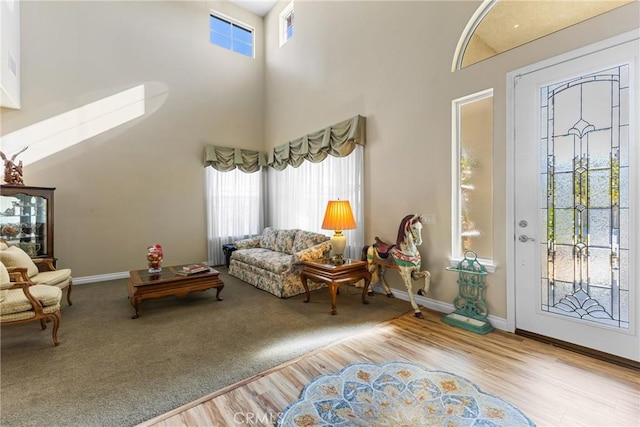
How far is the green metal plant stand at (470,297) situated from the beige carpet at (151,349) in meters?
0.59

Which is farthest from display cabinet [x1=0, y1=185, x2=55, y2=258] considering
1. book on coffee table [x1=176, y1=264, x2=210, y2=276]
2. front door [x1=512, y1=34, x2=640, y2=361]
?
front door [x1=512, y1=34, x2=640, y2=361]

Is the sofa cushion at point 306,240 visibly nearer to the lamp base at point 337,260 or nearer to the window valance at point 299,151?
the lamp base at point 337,260

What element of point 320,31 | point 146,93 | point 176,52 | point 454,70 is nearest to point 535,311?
point 454,70

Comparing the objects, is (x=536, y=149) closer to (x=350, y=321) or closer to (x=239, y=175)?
(x=350, y=321)

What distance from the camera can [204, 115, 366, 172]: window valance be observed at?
4070 millimetres

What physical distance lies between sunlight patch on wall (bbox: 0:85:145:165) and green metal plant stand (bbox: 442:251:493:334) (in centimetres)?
564

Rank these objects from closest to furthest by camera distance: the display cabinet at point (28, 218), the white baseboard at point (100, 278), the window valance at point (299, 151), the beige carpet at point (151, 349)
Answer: the beige carpet at point (151, 349) → the display cabinet at point (28, 218) → the window valance at point (299, 151) → the white baseboard at point (100, 278)

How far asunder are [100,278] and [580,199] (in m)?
6.39

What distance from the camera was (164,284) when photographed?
10.6ft

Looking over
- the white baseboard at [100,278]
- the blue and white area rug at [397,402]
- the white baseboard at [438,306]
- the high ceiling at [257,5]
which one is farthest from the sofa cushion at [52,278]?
the high ceiling at [257,5]

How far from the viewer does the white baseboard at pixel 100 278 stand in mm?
4448

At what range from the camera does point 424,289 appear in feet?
10.6

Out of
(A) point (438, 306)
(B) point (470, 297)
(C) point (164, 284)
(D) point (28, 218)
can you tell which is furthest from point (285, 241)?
(D) point (28, 218)

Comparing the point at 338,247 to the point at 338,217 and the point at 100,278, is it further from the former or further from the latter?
the point at 100,278
